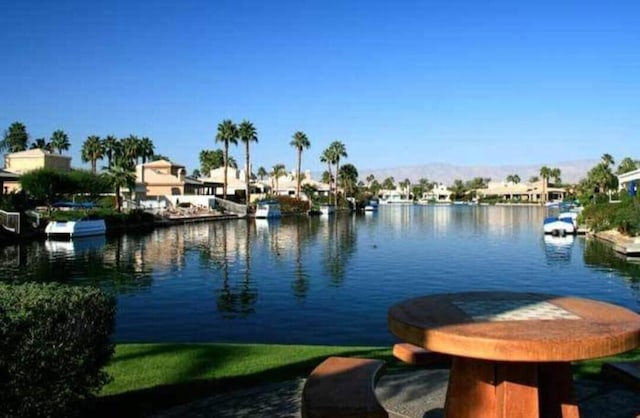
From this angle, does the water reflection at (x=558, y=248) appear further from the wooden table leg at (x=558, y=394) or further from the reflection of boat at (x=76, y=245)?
the wooden table leg at (x=558, y=394)

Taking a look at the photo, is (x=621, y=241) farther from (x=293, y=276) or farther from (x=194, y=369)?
(x=194, y=369)

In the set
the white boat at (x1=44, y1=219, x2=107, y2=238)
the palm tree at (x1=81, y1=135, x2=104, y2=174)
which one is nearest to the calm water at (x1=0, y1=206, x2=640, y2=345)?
the white boat at (x1=44, y1=219, x2=107, y2=238)

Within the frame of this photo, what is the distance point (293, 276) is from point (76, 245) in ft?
57.7

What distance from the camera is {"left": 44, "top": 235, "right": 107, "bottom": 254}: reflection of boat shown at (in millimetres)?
32375

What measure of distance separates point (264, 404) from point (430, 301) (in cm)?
206

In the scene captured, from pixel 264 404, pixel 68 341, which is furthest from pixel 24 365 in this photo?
pixel 264 404

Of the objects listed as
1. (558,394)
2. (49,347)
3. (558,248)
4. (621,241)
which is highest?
(49,347)

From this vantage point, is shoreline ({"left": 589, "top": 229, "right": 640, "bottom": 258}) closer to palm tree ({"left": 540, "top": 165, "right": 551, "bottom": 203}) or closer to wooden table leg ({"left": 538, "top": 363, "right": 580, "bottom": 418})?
wooden table leg ({"left": 538, "top": 363, "right": 580, "bottom": 418})

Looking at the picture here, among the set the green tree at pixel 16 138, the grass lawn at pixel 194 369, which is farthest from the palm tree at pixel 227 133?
the grass lawn at pixel 194 369

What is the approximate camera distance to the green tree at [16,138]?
8975 centimetres

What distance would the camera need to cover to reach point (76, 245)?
3497 centimetres

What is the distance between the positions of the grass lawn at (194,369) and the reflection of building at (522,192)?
164 meters

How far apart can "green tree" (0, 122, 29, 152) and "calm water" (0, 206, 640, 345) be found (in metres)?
60.0

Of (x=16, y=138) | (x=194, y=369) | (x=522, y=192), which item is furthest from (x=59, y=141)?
(x=522, y=192)
